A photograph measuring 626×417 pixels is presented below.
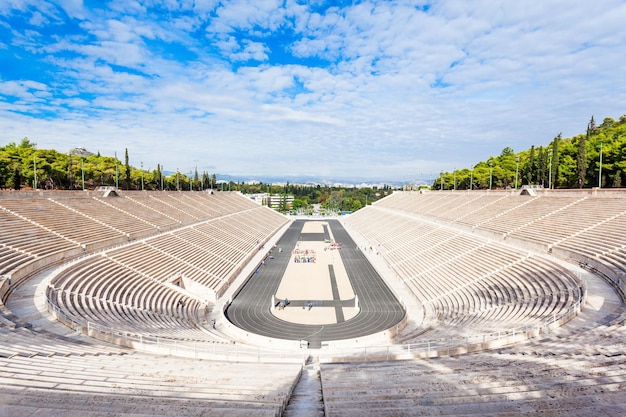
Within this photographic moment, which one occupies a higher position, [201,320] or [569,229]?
[569,229]

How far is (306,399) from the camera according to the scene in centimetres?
686

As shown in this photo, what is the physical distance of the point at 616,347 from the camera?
8.34 meters

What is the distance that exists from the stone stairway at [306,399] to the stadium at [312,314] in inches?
Result: 2.6

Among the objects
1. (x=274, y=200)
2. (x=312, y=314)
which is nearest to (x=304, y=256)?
(x=312, y=314)

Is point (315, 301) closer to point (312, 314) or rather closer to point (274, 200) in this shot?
point (312, 314)

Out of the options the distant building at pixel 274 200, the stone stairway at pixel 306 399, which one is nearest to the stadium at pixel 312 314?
the stone stairway at pixel 306 399

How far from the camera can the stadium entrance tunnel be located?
60.4 ft

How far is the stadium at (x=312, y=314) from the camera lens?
20.3ft

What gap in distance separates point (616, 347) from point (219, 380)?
9780 millimetres

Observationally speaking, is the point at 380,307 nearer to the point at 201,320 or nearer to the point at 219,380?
the point at 201,320

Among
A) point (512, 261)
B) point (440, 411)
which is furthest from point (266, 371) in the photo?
point (512, 261)

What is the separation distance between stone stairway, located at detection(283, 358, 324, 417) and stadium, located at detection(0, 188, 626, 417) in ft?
0.22

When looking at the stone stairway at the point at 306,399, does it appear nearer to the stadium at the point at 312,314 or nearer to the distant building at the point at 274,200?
the stadium at the point at 312,314

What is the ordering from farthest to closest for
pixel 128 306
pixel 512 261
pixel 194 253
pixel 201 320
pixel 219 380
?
1. pixel 194 253
2. pixel 512 261
3. pixel 201 320
4. pixel 128 306
5. pixel 219 380
